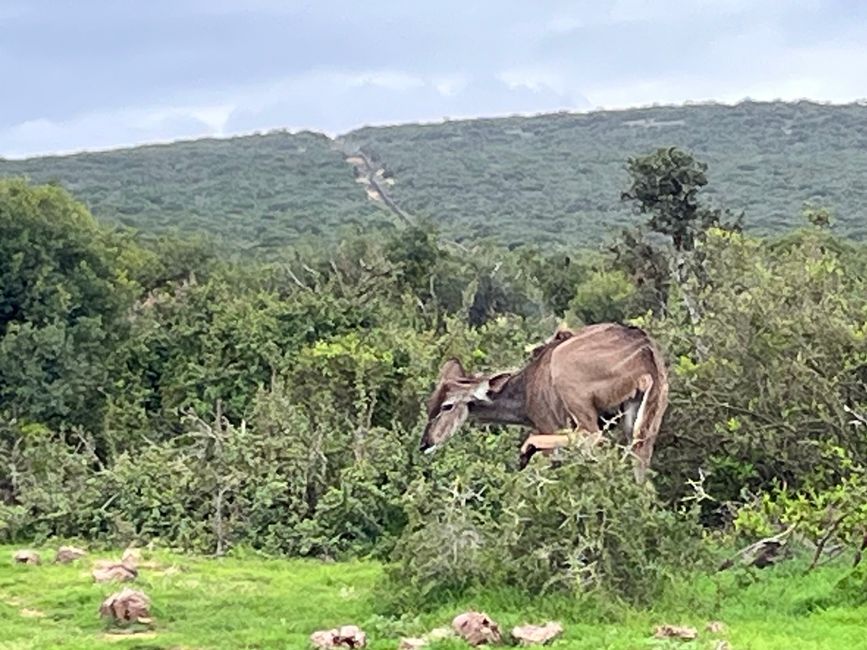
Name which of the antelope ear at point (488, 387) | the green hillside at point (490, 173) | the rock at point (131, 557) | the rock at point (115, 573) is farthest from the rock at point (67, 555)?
the green hillside at point (490, 173)

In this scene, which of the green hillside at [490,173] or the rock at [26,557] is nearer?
the rock at [26,557]

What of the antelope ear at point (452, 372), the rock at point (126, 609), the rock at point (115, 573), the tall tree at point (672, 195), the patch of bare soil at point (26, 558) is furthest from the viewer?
the tall tree at point (672, 195)

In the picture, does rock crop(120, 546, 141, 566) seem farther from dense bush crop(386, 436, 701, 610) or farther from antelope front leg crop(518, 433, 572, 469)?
antelope front leg crop(518, 433, 572, 469)

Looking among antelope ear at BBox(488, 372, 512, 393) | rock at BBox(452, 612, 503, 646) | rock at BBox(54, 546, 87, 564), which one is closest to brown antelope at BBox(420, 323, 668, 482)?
antelope ear at BBox(488, 372, 512, 393)

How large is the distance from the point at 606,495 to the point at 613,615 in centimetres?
94

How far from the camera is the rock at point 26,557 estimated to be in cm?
1306

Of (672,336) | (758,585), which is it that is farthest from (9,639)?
(672,336)

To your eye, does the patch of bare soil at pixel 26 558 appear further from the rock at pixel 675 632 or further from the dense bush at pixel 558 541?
the rock at pixel 675 632

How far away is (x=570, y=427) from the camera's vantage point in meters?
11.3

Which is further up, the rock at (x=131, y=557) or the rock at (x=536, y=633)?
the rock at (x=536, y=633)

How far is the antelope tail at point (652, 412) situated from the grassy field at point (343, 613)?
120cm

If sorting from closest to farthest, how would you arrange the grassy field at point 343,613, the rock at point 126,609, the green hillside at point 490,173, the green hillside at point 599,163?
the grassy field at point 343,613 → the rock at point 126,609 → the green hillside at point 599,163 → the green hillside at point 490,173

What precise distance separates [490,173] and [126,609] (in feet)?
244

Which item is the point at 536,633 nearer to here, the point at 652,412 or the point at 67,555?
the point at 652,412
